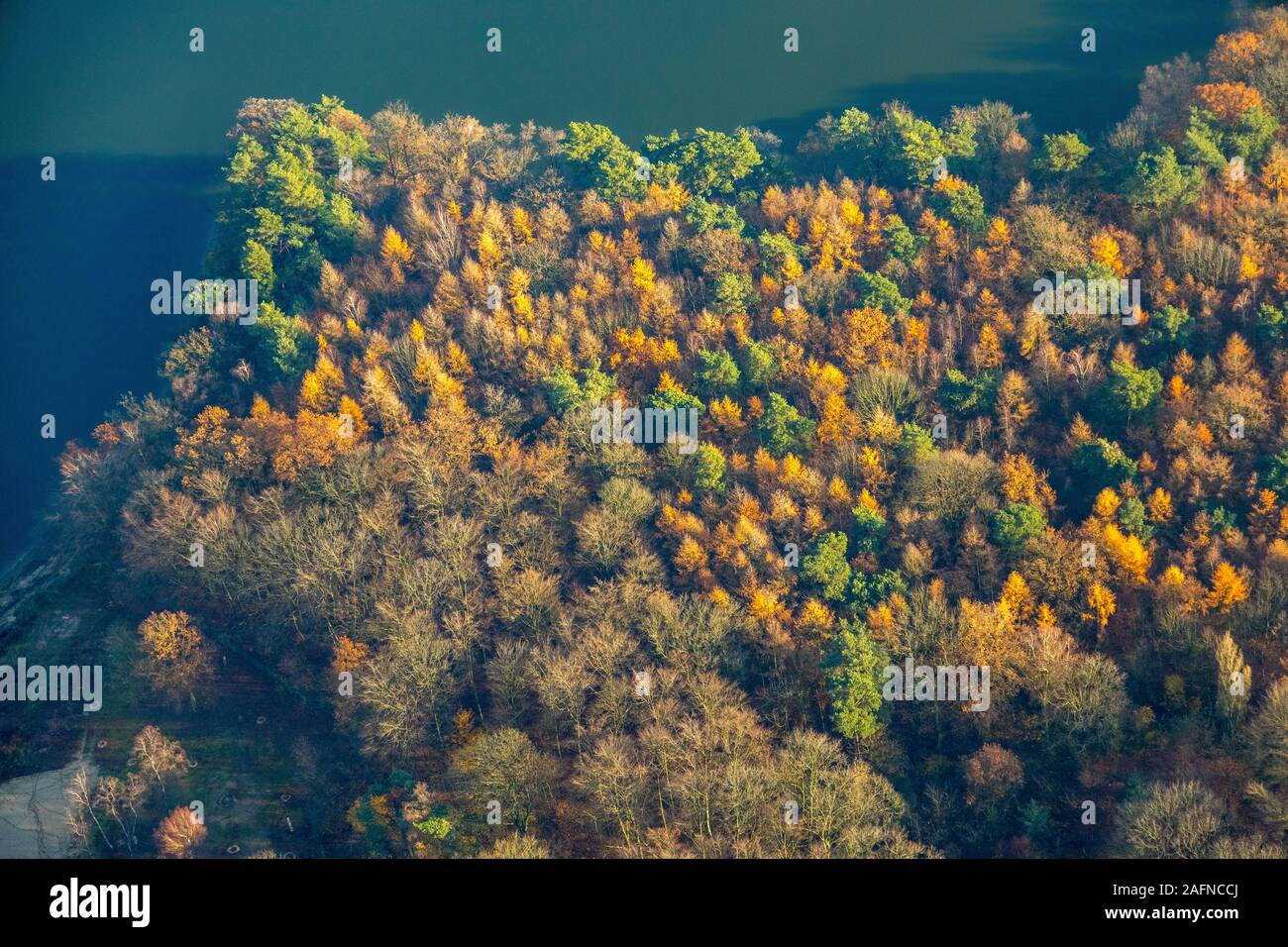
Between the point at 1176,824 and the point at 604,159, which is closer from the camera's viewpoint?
the point at 1176,824

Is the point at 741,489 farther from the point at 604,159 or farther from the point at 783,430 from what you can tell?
the point at 604,159

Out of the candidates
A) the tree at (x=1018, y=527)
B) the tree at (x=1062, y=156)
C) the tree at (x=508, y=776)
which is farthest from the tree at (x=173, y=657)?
the tree at (x=1062, y=156)

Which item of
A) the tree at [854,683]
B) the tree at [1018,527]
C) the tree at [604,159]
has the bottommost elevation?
the tree at [854,683]

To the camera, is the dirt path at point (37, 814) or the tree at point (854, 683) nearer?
the tree at point (854, 683)

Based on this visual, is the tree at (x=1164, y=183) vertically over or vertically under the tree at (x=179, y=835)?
over

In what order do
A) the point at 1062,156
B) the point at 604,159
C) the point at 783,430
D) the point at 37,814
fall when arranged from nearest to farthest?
the point at 37,814
the point at 783,430
the point at 1062,156
the point at 604,159

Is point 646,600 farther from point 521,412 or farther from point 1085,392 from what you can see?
point 1085,392

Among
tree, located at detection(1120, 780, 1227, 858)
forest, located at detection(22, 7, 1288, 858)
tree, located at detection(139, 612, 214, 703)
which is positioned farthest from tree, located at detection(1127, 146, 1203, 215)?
tree, located at detection(139, 612, 214, 703)

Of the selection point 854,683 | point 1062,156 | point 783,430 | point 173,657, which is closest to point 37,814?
point 173,657

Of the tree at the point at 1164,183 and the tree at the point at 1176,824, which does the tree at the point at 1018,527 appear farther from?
the tree at the point at 1164,183
